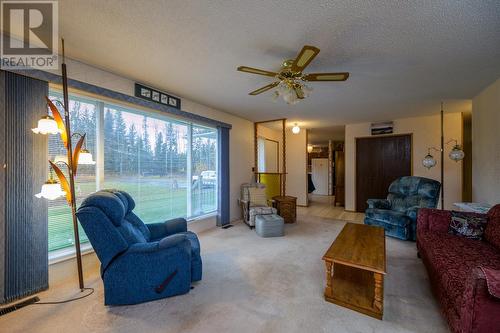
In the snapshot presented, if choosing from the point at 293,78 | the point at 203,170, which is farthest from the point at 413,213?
the point at 203,170

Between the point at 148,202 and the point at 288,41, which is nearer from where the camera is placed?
the point at 288,41

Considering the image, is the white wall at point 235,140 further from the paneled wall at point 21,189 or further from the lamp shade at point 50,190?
the lamp shade at point 50,190

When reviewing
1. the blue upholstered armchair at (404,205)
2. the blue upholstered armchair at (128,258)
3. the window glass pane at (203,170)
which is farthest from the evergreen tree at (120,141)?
the blue upholstered armchair at (404,205)

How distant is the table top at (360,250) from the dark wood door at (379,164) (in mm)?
3282

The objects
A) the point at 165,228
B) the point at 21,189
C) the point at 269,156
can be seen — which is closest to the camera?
the point at 21,189

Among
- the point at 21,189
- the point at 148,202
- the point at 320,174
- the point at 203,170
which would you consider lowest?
the point at 148,202

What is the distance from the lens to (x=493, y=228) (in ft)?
7.50

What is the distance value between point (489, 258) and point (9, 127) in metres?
4.48

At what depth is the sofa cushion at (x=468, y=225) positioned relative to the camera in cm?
244

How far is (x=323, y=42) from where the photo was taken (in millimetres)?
2041

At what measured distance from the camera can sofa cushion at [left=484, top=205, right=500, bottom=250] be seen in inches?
86.4

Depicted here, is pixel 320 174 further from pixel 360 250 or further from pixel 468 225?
pixel 360 250

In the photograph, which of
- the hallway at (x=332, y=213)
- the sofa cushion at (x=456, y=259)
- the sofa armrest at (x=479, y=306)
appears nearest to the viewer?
the sofa armrest at (x=479, y=306)

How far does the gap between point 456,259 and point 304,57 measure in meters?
2.20
